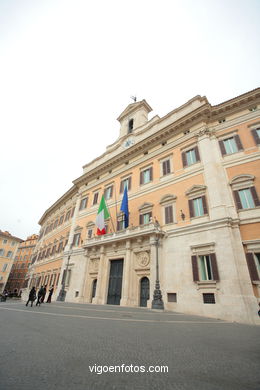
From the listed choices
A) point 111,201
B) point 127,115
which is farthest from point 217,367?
point 127,115

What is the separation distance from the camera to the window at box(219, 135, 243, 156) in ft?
48.5

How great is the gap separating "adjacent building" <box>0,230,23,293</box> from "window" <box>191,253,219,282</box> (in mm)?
45331

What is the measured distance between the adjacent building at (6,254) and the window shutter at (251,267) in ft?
159

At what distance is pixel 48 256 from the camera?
97.1ft

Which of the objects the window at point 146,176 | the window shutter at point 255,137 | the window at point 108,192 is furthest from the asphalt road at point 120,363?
the window at point 108,192

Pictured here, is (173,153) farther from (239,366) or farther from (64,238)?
(64,238)

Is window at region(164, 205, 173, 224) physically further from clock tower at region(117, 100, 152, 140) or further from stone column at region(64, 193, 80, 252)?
clock tower at region(117, 100, 152, 140)

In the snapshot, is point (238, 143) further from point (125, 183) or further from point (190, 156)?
point (125, 183)

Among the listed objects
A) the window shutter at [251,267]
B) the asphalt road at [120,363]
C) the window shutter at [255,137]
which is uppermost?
the window shutter at [255,137]

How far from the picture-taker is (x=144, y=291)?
1488 cm

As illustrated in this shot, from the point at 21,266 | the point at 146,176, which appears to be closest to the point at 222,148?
the point at 146,176

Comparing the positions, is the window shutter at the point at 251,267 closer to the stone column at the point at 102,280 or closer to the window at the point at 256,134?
the window at the point at 256,134

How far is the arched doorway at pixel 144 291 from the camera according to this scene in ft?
47.6

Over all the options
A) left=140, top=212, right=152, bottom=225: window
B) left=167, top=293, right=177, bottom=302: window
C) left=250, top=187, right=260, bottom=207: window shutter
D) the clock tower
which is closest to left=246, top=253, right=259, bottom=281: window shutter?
left=250, top=187, right=260, bottom=207: window shutter
